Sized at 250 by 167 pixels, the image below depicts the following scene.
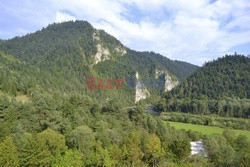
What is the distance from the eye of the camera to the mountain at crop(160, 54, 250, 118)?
129 m

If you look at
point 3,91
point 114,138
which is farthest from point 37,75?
point 114,138

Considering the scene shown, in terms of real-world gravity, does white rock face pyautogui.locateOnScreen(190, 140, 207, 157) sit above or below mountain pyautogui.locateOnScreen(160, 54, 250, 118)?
below

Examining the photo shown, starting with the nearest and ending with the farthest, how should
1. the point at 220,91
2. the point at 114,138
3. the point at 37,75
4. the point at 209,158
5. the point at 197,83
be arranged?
the point at 209,158 → the point at 114,138 → the point at 37,75 → the point at 220,91 → the point at 197,83

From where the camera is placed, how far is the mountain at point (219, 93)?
129 meters

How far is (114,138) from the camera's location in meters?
56.3

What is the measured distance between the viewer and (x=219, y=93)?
541ft

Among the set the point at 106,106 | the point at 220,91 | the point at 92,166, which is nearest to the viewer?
the point at 92,166

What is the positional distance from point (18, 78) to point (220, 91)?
458ft

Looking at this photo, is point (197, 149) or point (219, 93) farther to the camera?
point (219, 93)

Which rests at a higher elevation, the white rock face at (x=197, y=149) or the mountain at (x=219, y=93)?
the mountain at (x=219, y=93)

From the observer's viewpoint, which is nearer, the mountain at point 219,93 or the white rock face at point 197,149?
the white rock face at point 197,149

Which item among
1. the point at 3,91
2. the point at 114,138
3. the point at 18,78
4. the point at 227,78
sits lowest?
the point at 114,138

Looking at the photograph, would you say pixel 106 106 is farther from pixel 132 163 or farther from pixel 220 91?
pixel 220 91

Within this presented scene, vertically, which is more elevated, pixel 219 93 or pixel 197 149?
pixel 219 93
